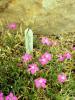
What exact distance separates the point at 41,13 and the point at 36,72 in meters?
0.87

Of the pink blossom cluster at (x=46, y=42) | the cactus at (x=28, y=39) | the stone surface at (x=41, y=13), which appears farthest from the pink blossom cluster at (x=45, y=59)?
the stone surface at (x=41, y=13)

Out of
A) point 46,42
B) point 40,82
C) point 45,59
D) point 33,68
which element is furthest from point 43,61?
point 46,42

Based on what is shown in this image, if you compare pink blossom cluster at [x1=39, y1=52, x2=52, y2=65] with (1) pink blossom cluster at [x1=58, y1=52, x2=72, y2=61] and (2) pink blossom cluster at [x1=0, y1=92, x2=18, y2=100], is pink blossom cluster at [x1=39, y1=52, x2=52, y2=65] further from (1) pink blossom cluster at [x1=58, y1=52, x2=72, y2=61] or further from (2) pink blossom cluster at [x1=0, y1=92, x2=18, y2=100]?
(2) pink blossom cluster at [x1=0, y1=92, x2=18, y2=100]

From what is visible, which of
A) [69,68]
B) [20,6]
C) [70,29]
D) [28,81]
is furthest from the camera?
[70,29]

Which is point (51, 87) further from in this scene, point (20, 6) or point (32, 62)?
point (20, 6)

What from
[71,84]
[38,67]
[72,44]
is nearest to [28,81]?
[38,67]

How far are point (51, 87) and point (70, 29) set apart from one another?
3.18 feet

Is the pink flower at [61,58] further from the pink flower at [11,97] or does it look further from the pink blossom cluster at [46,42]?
the pink flower at [11,97]

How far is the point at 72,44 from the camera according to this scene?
3.47 m

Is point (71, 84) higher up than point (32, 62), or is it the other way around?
point (32, 62)

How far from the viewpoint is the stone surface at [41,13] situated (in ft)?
11.1

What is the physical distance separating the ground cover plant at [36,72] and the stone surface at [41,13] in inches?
8.5

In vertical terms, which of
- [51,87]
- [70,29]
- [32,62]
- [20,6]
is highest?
[20,6]

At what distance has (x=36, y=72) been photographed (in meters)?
2.78
